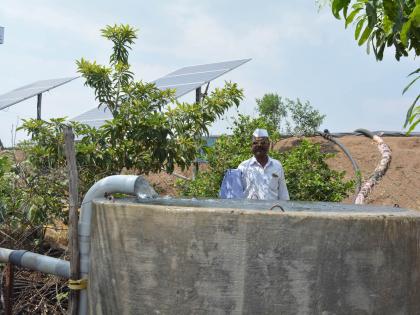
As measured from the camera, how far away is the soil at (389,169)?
11.4 m

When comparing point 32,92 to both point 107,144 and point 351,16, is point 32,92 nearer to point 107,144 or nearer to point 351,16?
point 107,144

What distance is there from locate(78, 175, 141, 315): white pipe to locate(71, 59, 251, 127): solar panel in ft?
17.7

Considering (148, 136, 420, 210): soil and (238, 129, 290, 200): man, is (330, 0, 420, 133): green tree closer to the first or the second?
(238, 129, 290, 200): man

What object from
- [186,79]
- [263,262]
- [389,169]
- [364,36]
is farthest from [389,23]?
[389,169]

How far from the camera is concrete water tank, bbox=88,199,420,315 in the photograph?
7.77 ft

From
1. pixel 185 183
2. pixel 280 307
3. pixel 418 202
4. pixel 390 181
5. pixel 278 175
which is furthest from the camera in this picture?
pixel 390 181

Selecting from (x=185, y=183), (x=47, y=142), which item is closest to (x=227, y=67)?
(x=185, y=183)

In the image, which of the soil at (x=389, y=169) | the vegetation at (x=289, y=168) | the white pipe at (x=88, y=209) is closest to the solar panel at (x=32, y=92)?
the soil at (x=389, y=169)

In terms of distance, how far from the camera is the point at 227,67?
38.1ft

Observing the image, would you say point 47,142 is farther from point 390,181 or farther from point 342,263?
point 390,181

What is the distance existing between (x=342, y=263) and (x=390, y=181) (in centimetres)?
Result: 1056

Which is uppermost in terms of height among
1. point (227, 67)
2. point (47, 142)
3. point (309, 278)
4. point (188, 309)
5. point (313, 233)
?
point (227, 67)

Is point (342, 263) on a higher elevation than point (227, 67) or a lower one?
lower

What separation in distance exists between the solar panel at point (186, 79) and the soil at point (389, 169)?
6.09 feet
